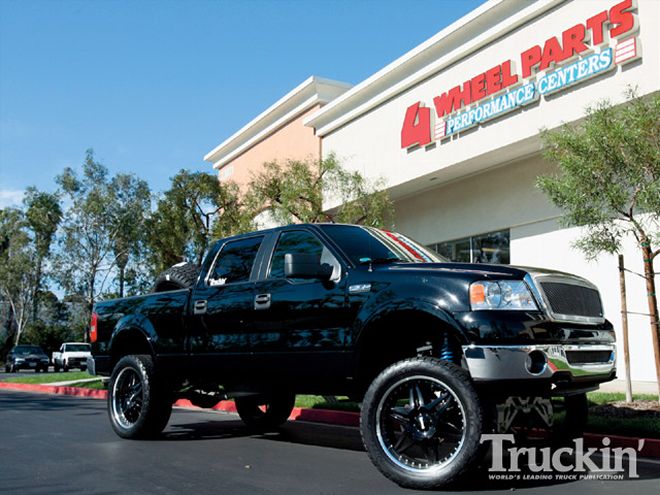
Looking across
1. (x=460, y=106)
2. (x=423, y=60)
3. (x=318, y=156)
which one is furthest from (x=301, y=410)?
(x=318, y=156)

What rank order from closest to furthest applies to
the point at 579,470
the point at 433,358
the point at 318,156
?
the point at 433,358 → the point at 579,470 → the point at 318,156

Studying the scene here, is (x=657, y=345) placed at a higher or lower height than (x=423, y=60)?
lower

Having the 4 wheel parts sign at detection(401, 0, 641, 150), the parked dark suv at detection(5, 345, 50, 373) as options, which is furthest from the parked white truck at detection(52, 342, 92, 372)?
the 4 wheel parts sign at detection(401, 0, 641, 150)

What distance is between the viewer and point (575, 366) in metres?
4.89

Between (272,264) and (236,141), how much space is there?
26731mm

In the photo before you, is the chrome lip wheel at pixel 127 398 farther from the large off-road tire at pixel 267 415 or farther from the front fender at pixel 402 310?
the front fender at pixel 402 310

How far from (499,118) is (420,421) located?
12.4 metres

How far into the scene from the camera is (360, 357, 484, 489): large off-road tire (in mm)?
4703

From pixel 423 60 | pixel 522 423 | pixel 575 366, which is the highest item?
pixel 423 60

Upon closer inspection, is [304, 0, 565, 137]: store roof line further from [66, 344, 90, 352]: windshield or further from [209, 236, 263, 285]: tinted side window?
[66, 344, 90, 352]: windshield

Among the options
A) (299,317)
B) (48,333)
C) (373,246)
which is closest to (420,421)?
(299,317)

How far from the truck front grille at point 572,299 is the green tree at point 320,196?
1161 centimetres

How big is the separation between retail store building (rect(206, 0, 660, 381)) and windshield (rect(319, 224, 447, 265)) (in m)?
5.98

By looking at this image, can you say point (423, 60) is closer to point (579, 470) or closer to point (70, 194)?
point (579, 470)
